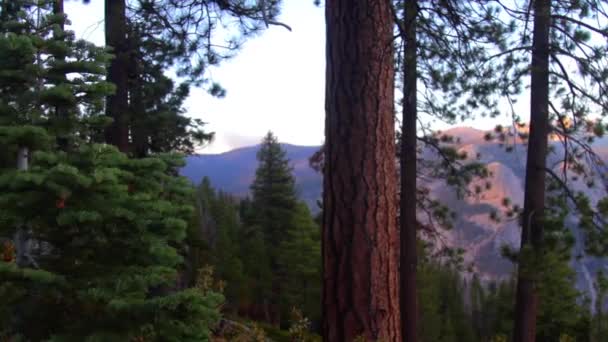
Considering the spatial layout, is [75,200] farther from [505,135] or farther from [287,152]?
[287,152]

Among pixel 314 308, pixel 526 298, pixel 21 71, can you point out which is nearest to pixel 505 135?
pixel 526 298

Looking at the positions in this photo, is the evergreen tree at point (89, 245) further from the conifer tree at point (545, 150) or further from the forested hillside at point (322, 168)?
the conifer tree at point (545, 150)

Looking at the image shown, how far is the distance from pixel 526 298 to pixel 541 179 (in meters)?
1.93

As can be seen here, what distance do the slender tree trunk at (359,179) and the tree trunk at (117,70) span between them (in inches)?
220

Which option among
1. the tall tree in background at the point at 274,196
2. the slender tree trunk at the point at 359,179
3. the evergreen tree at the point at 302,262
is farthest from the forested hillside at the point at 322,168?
the tall tree in background at the point at 274,196

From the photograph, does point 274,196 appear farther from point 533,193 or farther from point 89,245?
point 89,245

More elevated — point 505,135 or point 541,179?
point 505,135

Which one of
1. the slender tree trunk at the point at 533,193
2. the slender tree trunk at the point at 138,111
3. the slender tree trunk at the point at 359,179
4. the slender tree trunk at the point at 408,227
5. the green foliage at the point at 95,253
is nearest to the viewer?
the slender tree trunk at the point at 359,179

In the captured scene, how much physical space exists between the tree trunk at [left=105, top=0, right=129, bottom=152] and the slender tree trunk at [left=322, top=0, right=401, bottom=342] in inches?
220

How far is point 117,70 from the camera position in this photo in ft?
28.8

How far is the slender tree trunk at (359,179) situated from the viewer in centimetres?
358

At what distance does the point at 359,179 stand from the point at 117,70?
20.3 feet

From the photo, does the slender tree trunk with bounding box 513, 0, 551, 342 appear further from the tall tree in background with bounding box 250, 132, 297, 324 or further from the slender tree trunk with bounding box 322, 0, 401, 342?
the tall tree in background with bounding box 250, 132, 297, 324

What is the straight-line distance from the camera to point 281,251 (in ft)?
116
